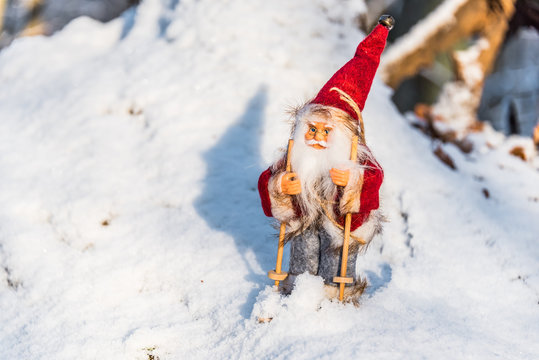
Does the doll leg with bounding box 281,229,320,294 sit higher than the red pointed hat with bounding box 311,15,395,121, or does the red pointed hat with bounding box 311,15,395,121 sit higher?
the red pointed hat with bounding box 311,15,395,121

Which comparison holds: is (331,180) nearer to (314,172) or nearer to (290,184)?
(314,172)

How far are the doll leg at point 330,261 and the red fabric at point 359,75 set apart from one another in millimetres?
648

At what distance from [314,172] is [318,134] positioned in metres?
0.19

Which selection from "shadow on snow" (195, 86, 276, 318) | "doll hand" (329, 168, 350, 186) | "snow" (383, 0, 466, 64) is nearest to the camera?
"doll hand" (329, 168, 350, 186)

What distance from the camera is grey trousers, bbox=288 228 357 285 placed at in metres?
2.17

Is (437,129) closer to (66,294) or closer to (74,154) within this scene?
(74,154)

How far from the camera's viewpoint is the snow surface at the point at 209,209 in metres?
2.08

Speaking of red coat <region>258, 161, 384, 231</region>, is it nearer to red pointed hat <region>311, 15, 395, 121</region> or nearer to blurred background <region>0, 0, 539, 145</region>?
red pointed hat <region>311, 15, 395, 121</region>

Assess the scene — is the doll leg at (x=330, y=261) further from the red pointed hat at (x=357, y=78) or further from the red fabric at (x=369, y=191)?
the red pointed hat at (x=357, y=78)

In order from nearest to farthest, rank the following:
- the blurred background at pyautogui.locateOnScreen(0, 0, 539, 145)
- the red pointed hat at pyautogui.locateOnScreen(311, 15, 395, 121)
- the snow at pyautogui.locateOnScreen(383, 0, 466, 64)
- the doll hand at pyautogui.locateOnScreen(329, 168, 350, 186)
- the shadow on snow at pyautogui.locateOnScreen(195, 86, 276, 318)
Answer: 1. the doll hand at pyautogui.locateOnScreen(329, 168, 350, 186)
2. the red pointed hat at pyautogui.locateOnScreen(311, 15, 395, 121)
3. the shadow on snow at pyautogui.locateOnScreen(195, 86, 276, 318)
4. the blurred background at pyautogui.locateOnScreen(0, 0, 539, 145)
5. the snow at pyautogui.locateOnScreen(383, 0, 466, 64)

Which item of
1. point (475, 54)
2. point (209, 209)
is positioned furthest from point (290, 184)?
point (475, 54)

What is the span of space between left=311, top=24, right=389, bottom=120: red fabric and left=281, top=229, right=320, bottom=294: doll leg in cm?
Result: 66

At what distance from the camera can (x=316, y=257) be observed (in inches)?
88.4

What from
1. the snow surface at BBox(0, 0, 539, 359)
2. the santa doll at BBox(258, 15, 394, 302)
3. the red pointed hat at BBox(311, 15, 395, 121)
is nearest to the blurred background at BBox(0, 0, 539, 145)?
the snow surface at BBox(0, 0, 539, 359)
